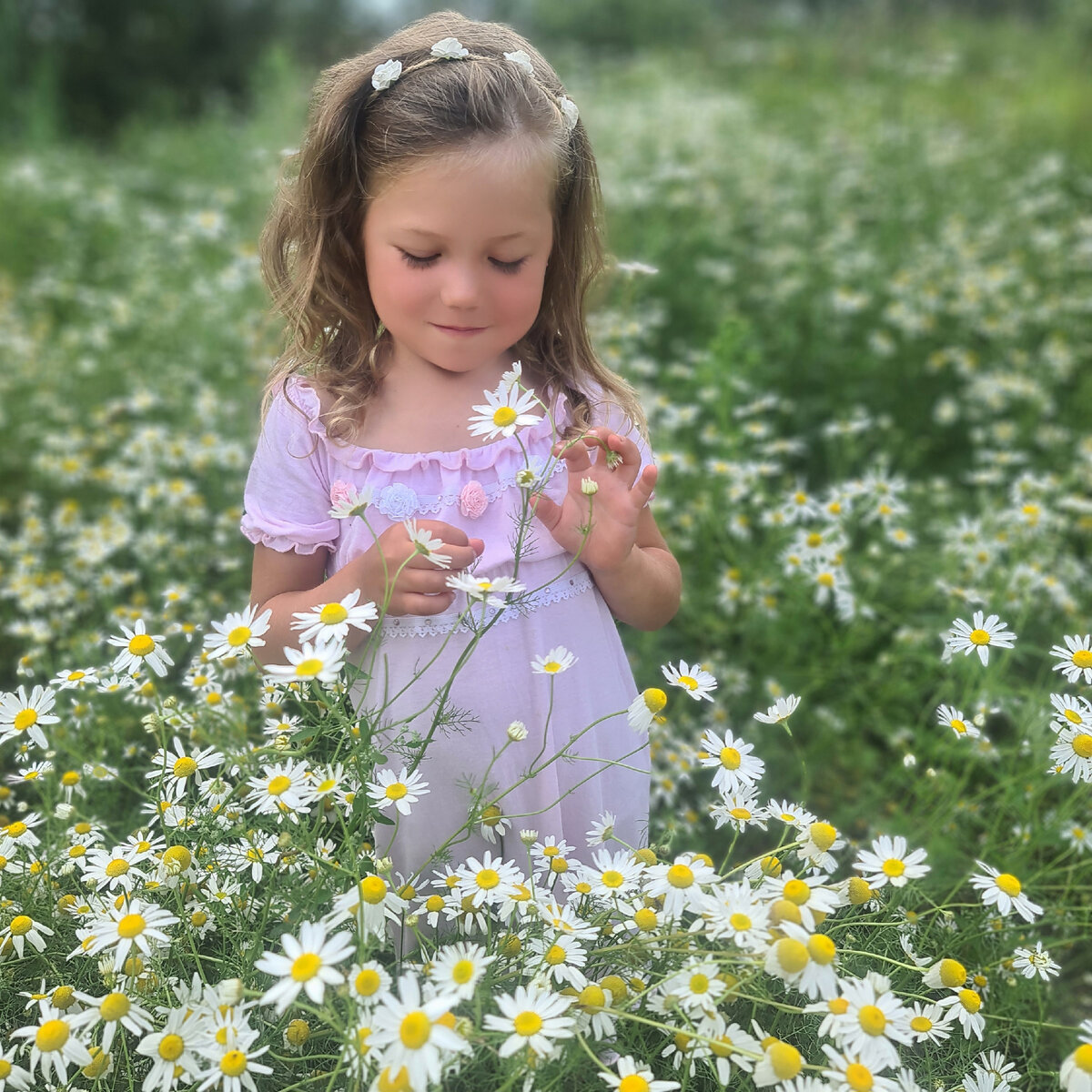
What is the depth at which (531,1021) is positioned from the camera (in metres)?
1.12

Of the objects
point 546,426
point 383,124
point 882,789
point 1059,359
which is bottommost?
point 882,789

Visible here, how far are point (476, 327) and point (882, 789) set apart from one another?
1.53m

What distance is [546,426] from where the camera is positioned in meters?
1.69

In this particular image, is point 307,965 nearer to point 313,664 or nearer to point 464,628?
point 313,664

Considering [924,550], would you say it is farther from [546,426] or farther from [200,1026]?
[200,1026]

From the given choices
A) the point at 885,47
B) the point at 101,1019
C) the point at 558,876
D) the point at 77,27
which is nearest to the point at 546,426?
the point at 558,876

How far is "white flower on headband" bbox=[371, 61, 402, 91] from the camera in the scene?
59.2 inches

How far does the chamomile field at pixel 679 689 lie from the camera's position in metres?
1.22

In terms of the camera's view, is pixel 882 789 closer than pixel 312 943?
No

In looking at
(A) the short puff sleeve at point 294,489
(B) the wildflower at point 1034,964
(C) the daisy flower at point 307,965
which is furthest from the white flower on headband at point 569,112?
(B) the wildflower at point 1034,964

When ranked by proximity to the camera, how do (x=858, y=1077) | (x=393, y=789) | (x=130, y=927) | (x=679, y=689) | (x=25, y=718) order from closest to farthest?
(x=858, y=1077) → (x=130, y=927) → (x=393, y=789) → (x=25, y=718) → (x=679, y=689)

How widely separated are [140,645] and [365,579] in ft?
1.00

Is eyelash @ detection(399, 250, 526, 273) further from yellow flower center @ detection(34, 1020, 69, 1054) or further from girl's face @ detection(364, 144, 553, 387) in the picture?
yellow flower center @ detection(34, 1020, 69, 1054)

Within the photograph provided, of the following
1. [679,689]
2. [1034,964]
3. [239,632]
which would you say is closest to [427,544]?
[239,632]
